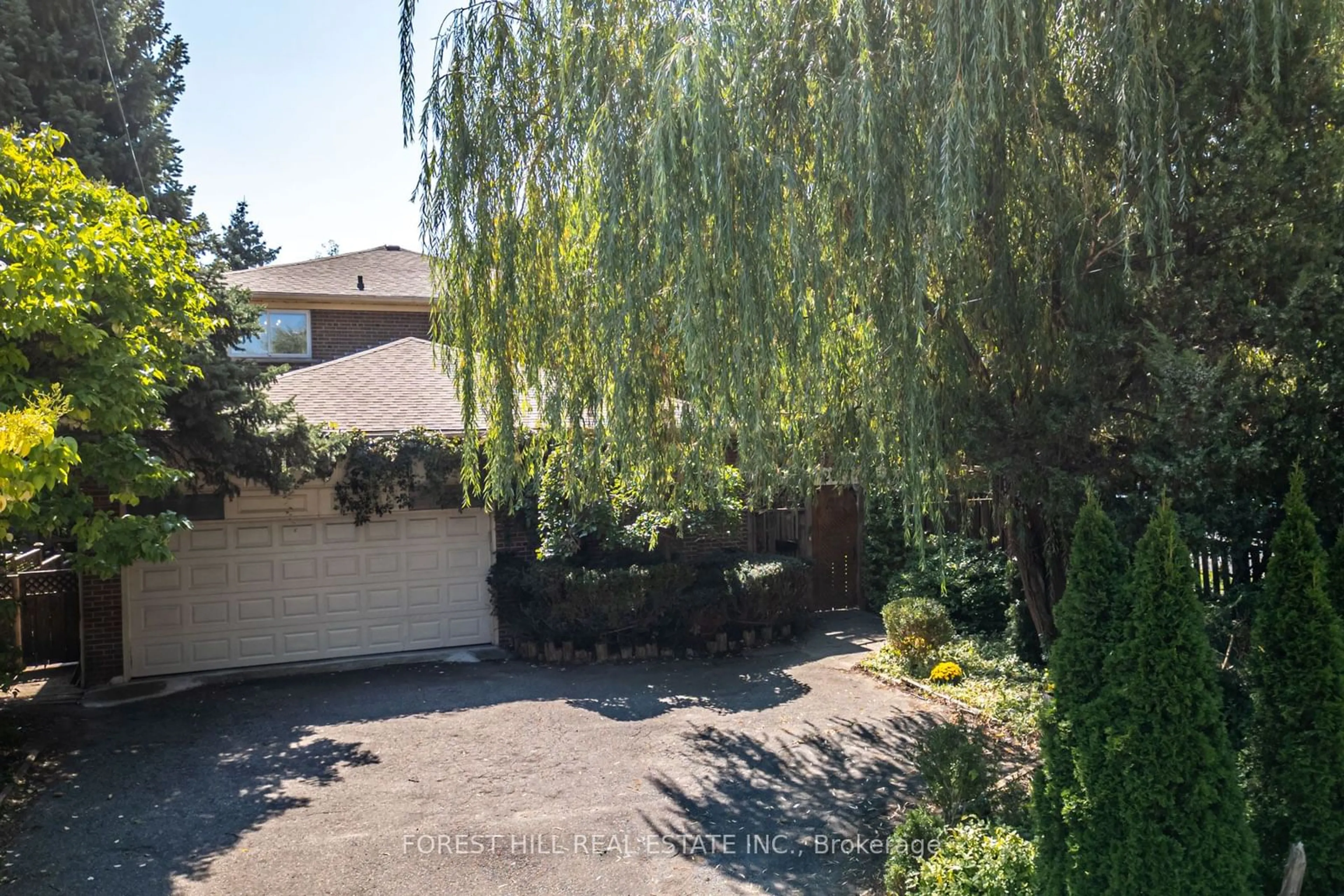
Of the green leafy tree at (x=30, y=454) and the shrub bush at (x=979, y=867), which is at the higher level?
the green leafy tree at (x=30, y=454)

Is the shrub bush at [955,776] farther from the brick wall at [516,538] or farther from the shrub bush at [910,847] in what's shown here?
the brick wall at [516,538]

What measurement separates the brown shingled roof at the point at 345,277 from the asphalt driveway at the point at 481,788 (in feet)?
27.0

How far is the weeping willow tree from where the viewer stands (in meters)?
4.23

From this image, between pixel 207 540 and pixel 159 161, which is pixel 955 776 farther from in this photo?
pixel 159 161

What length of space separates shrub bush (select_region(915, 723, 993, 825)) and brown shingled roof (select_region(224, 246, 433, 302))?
472 inches

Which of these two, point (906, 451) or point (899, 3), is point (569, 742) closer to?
point (906, 451)

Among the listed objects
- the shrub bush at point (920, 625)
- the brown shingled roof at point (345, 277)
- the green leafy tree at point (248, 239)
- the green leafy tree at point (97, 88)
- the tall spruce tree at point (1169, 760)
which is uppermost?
the green leafy tree at point (248, 239)

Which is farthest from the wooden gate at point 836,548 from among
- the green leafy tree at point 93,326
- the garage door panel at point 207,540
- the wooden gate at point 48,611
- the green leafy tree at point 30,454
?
the green leafy tree at point 30,454

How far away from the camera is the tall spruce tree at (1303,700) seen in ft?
12.2

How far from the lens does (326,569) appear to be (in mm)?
10500

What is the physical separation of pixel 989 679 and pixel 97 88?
13.4 metres

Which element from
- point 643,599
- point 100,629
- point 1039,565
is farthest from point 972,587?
point 100,629

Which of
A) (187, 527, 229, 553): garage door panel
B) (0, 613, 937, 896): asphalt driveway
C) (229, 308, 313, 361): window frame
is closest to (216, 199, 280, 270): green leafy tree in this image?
(229, 308, 313, 361): window frame

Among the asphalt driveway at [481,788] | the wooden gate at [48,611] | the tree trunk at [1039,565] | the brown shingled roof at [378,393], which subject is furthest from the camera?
the brown shingled roof at [378,393]
